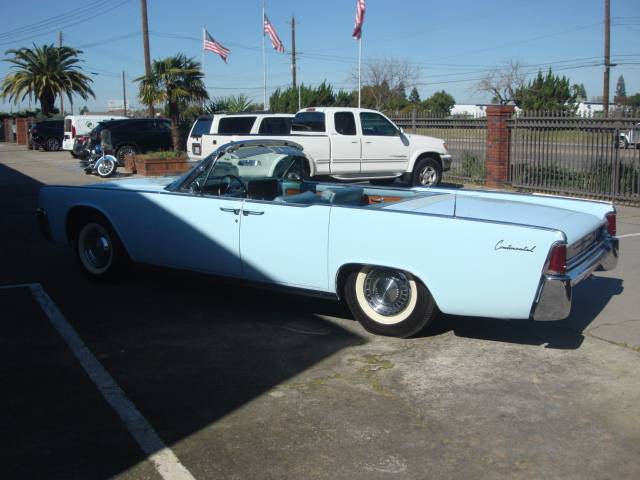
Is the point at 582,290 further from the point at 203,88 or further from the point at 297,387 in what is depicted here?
the point at 203,88

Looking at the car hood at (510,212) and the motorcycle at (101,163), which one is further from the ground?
the motorcycle at (101,163)

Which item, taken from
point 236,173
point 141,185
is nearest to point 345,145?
point 141,185

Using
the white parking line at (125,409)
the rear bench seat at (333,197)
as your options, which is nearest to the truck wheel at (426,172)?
the rear bench seat at (333,197)

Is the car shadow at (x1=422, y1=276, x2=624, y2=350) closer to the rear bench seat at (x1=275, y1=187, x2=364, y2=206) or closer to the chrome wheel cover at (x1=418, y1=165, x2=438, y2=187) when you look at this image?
the rear bench seat at (x1=275, y1=187, x2=364, y2=206)

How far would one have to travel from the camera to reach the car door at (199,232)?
6.21 m

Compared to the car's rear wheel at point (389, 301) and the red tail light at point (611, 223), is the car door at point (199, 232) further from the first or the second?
the red tail light at point (611, 223)

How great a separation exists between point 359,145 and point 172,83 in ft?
37.0

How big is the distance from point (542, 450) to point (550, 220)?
6.99 ft

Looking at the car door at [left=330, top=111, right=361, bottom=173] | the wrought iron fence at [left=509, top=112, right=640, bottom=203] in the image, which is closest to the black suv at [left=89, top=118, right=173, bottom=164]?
the car door at [left=330, top=111, right=361, bottom=173]

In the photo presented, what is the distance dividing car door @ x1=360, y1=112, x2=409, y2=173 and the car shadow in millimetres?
9472

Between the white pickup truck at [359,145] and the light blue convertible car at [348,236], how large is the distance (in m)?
8.16

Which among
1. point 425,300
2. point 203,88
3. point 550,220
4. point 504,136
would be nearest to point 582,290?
point 550,220

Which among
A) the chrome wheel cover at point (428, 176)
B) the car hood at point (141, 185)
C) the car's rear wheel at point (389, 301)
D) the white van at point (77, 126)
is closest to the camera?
the car's rear wheel at point (389, 301)

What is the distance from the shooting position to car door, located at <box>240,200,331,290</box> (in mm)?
5699
